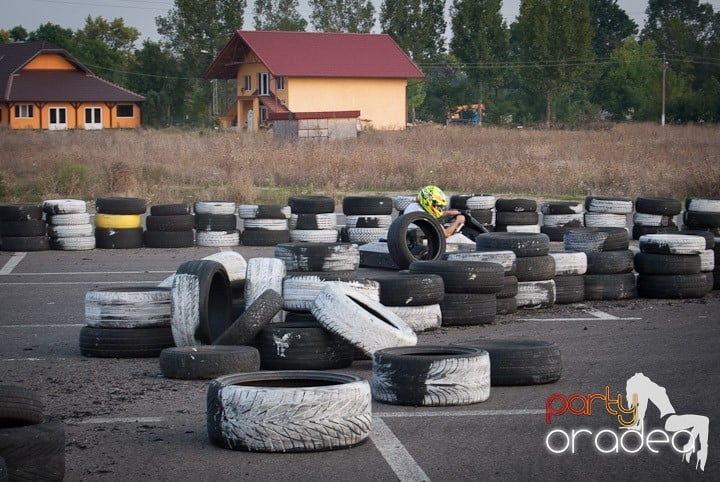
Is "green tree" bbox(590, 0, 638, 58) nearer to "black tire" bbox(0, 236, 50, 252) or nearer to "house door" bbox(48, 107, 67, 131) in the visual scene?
"house door" bbox(48, 107, 67, 131)

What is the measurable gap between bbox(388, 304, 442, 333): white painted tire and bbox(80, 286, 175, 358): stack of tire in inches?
88.9

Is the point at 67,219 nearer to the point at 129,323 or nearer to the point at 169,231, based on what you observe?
the point at 169,231

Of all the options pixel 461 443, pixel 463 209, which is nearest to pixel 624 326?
pixel 461 443

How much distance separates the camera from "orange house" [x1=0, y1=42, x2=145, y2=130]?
78062 mm

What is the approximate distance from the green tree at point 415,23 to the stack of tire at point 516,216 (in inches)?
3019

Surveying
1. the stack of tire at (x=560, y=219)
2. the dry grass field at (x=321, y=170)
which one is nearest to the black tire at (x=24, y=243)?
the dry grass field at (x=321, y=170)

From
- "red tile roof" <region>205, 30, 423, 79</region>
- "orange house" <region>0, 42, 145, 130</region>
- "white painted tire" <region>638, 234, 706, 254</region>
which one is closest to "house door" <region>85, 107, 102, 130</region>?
"orange house" <region>0, 42, 145, 130</region>

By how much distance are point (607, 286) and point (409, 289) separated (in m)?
3.75

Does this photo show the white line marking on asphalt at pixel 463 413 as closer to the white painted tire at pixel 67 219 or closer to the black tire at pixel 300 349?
the black tire at pixel 300 349

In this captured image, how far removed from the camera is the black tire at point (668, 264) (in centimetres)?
1377

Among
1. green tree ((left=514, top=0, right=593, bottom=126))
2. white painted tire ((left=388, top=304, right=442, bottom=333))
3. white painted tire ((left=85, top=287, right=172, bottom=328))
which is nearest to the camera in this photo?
white painted tire ((left=85, top=287, right=172, bottom=328))

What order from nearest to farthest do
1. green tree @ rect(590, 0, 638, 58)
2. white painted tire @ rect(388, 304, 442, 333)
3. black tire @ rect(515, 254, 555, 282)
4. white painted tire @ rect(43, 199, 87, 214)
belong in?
1. white painted tire @ rect(388, 304, 442, 333)
2. black tire @ rect(515, 254, 555, 282)
3. white painted tire @ rect(43, 199, 87, 214)
4. green tree @ rect(590, 0, 638, 58)

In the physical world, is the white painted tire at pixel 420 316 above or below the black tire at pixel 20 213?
below

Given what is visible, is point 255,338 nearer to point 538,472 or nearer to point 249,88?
point 538,472
